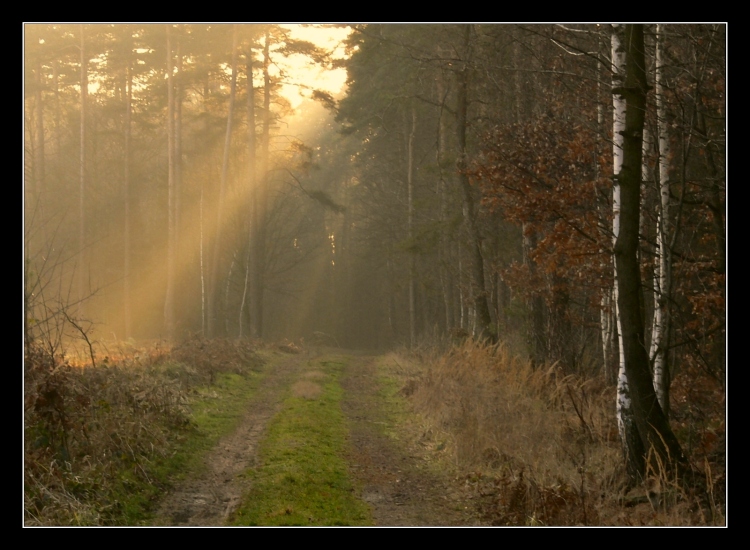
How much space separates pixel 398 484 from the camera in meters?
8.39

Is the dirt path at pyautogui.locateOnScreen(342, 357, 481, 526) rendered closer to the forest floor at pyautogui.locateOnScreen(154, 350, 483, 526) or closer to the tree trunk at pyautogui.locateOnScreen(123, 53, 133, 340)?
the forest floor at pyautogui.locateOnScreen(154, 350, 483, 526)

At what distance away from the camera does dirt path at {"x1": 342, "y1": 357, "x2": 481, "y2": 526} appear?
23.7 feet

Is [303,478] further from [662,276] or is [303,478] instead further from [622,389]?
[662,276]

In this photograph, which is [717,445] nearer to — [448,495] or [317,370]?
[448,495]

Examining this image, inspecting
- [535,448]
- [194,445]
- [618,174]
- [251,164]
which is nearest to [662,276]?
[618,174]

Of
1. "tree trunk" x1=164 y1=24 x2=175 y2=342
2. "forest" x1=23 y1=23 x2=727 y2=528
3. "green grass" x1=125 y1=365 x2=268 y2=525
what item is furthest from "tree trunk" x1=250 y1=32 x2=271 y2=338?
"green grass" x1=125 y1=365 x2=268 y2=525

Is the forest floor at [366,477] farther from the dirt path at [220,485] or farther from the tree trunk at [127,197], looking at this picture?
the tree trunk at [127,197]

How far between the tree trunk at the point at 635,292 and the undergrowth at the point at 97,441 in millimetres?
5312

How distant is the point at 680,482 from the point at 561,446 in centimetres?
186

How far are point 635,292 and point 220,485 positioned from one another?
17.2ft

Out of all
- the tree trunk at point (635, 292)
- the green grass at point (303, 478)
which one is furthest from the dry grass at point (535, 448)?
the green grass at point (303, 478)

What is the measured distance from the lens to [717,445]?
8.01 meters

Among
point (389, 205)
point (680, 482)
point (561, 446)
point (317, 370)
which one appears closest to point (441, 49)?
point (317, 370)

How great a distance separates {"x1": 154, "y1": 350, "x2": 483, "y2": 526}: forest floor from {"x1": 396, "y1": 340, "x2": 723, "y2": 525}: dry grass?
1.26 ft
